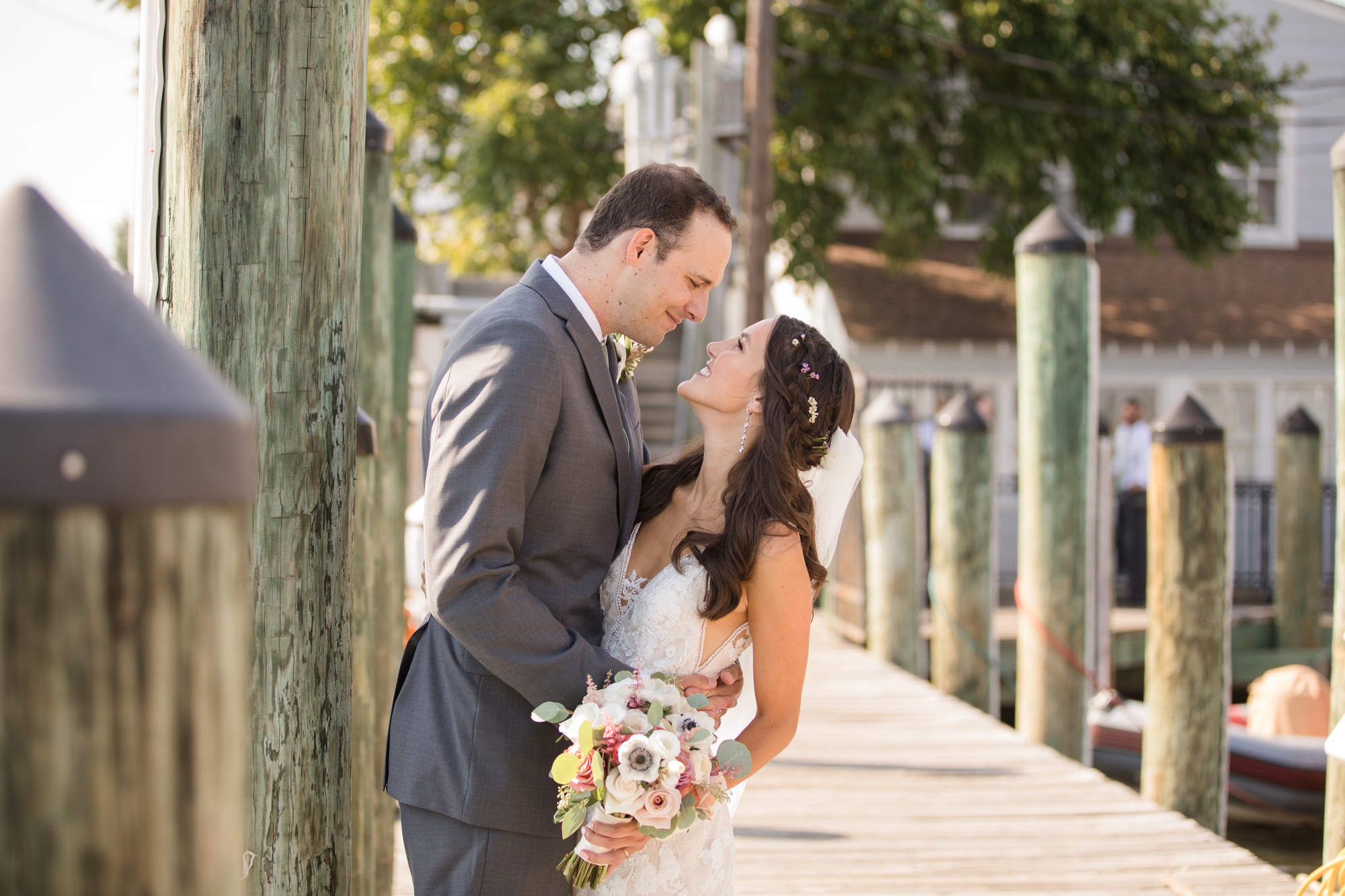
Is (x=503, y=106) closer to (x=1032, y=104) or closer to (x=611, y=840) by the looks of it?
(x=1032, y=104)

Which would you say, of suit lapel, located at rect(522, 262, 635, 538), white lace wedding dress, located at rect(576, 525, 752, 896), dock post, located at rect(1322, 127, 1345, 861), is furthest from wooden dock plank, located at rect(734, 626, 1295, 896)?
suit lapel, located at rect(522, 262, 635, 538)

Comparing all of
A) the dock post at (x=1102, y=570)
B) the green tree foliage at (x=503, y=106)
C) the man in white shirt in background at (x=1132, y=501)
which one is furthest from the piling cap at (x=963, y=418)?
the green tree foliage at (x=503, y=106)

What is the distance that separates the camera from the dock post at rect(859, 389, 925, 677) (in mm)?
8438

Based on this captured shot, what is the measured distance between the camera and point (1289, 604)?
10.5 m

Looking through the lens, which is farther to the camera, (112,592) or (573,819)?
(573,819)

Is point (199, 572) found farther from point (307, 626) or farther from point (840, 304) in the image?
point (840, 304)

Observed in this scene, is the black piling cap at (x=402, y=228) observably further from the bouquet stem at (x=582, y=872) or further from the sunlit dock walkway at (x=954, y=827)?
the bouquet stem at (x=582, y=872)

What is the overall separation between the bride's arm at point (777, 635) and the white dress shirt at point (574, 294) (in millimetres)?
565

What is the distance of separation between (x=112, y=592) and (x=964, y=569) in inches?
308

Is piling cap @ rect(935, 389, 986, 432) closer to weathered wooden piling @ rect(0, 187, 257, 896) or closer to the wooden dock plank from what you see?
the wooden dock plank

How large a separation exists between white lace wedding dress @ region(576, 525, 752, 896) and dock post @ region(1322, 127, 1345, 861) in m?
2.17

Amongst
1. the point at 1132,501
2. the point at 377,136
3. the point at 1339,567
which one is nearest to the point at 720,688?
the point at 377,136

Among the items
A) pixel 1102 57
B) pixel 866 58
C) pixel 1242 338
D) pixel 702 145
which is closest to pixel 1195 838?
pixel 702 145

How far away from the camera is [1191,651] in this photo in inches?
222
